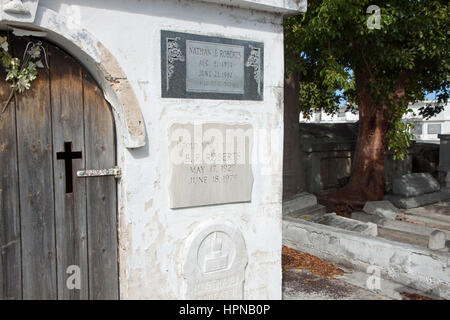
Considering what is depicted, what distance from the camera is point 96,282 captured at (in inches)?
131

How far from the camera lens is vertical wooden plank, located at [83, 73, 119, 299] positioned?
10.6 feet

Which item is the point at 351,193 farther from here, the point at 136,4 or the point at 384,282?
the point at 136,4

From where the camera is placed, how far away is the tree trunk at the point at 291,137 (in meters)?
9.82

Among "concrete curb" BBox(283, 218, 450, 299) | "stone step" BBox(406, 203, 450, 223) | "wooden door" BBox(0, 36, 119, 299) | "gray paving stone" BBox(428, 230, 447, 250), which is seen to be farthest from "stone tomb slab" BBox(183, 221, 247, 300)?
"stone step" BBox(406, 203, 450, 223)

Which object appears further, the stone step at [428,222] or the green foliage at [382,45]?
the stone step at [428,222]

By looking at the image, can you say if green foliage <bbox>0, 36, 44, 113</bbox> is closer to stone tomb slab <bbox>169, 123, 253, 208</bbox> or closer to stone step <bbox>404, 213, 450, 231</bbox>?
stone tomb slab <bbox>169, 123, 253, 208</bbox>

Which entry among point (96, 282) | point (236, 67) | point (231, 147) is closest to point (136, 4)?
point (236, 67)

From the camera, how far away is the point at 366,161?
9875 millimetres

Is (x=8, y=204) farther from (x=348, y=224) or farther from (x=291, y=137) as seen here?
(x=291, y=137)

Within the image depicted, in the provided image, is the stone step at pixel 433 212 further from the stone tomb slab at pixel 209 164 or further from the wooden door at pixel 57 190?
the wooden door at pixel 57 190

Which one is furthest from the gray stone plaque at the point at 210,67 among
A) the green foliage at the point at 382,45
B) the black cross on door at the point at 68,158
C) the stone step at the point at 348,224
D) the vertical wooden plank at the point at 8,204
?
the stone step at the point at 348,224

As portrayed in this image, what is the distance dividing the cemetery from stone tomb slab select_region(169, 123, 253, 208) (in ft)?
0.03

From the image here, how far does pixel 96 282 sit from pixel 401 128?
591 cm

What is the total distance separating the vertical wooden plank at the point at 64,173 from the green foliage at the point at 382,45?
4.20 m
